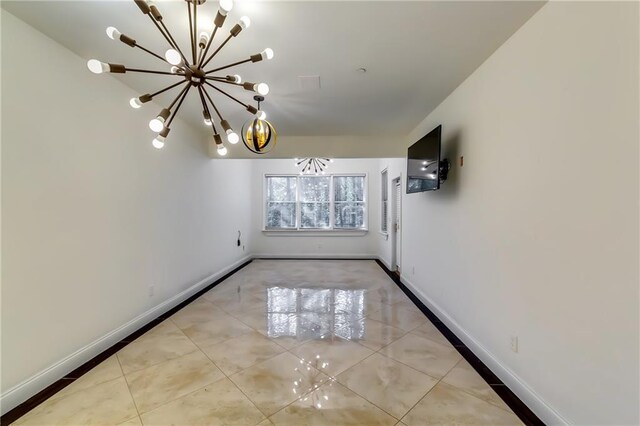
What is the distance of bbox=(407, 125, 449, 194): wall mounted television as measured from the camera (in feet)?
9.39

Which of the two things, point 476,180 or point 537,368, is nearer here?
point 537,368

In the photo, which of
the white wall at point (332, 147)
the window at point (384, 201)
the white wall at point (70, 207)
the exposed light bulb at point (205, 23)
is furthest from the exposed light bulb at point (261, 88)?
the window at point (384, 201)

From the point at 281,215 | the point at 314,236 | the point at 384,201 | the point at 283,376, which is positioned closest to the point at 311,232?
the point at 314,236

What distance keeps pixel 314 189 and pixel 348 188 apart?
1034 millimetres

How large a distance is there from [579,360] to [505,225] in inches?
38.3

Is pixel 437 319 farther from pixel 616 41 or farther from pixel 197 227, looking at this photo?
pixel 197 227

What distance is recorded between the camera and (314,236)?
792 centimetres

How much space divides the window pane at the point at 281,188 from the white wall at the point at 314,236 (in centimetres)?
22

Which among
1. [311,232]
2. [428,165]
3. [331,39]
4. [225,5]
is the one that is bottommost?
[311,232]

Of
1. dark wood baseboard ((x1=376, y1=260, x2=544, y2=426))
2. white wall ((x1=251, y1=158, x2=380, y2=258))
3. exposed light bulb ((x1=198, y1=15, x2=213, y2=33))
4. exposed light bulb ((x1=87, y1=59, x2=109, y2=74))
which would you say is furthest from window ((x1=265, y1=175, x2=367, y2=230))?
exposed light bulb ((x1=87, y1=59, x2=109, y2=74))

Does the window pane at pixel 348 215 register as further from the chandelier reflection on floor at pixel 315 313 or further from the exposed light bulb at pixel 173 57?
the exposed light bulb at pixel 173 57

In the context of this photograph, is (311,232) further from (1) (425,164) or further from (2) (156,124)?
(2) (156,124)

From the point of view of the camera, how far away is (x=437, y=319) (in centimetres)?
336

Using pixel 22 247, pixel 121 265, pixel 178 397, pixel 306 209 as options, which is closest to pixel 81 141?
pixel 22 247
